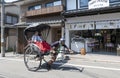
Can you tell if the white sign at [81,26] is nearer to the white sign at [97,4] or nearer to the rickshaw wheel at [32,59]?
the white sign at [97,4]

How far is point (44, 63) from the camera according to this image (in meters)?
13.0

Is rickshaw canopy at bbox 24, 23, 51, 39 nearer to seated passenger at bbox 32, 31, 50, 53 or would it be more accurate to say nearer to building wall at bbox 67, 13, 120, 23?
seated passenger at bbox 32, 31, 50, 53

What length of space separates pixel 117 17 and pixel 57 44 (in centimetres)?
777

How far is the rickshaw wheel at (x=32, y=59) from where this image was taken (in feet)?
37.9

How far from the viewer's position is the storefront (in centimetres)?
1879

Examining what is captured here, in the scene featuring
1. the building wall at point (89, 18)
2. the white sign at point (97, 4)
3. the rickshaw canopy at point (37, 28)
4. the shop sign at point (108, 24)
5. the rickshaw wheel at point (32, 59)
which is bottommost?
the rickshaw wheel at point (32, 59)

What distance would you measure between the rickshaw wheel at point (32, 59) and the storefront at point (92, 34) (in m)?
8.34

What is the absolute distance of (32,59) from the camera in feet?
39.3

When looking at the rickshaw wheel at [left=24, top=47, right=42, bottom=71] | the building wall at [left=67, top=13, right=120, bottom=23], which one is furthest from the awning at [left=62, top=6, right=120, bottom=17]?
the rickshaw wheel at [left=24, top=47, right=42, bottom=71]

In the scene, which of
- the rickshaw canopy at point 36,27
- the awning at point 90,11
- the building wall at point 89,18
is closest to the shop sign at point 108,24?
the building wall at point 89,18

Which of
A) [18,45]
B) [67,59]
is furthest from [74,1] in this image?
[18,45]

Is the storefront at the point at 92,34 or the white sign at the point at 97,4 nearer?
the white sign at the point at 97,4

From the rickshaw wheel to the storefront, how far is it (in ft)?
27.4

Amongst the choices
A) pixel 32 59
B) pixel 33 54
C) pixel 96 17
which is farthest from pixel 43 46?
pixel 96 17
